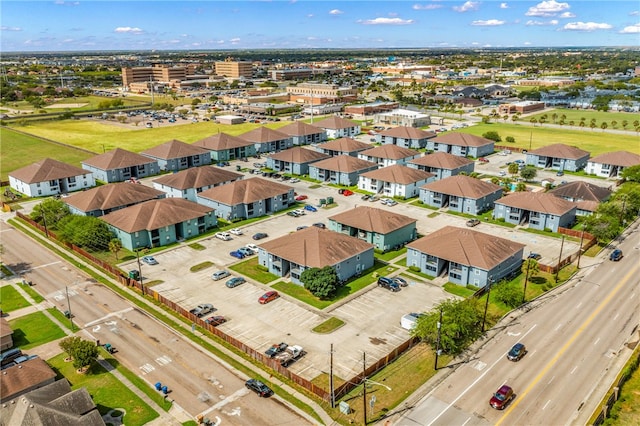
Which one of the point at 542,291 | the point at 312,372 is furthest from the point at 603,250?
the point at 312,372

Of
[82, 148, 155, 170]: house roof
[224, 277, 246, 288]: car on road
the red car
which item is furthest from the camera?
[82, 148, 155, 170]: house roof

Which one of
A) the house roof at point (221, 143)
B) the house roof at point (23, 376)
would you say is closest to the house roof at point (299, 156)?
the house roof at point (221, 143)

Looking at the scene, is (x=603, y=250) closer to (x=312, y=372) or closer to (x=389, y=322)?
(x=389, y=322)

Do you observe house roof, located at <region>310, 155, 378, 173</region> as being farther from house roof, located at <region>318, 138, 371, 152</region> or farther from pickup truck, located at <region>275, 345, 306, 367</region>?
pickup truck, located at <region>275, 345, 306, 367</region>

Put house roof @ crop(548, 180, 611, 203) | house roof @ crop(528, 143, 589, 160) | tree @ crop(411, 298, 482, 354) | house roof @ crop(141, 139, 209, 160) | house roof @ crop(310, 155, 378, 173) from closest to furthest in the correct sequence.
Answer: tree @ crop(411, 298, 482, 354), house roof @ crop(548, 180, 611, 203), house roof @ crop(310, 155, 378, 173), house roof @ crop(528, 143, 589, 160), house roof @ crop(141, 139, 209, 160)

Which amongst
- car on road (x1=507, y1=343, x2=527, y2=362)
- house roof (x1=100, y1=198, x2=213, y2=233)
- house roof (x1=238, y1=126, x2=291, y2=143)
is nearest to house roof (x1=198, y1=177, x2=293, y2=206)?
house roof (x1=100, y1=198, x2=213, y2=233)

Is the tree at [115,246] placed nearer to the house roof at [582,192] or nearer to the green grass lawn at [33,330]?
the green grass lawn at [33,330]

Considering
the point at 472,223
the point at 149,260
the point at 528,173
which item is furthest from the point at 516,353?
the point at 528,173
